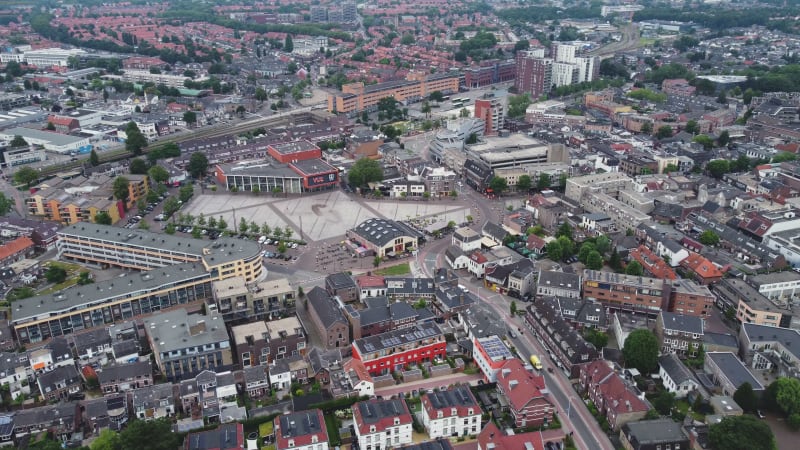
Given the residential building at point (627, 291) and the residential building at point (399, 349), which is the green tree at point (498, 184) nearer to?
the residential building at point (627, 291)

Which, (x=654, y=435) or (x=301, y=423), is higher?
(x=301, y=423)

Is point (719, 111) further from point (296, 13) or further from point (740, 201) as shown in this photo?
point (296, 13)

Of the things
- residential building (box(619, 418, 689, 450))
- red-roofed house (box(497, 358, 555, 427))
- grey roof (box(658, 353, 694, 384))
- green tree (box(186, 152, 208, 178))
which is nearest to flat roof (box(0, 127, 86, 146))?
green tree (box(186, 152, 208, 178))

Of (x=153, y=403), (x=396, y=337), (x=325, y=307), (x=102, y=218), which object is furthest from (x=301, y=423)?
(x=102, y=218)

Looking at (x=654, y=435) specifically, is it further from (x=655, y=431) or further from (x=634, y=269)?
(x=634, y=269)

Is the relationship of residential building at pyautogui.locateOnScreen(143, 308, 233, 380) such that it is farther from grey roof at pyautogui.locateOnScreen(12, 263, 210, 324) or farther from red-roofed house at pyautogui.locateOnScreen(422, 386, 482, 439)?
red-roofed house at pyautogui.locateOnScreen(422, 386, 482, 439)

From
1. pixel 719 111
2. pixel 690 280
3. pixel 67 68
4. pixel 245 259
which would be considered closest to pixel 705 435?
pixel 690 280

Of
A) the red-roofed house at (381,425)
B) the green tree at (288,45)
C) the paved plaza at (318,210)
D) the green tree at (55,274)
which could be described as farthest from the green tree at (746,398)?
the green tree at (288,45)
